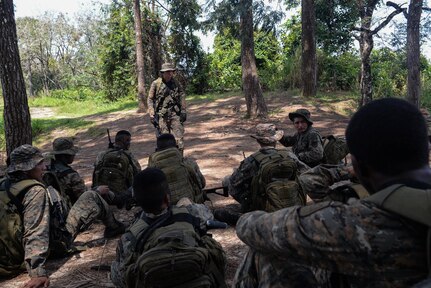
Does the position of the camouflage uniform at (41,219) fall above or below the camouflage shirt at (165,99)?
below

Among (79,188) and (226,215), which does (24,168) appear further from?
(226,215)

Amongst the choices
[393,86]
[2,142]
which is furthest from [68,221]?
[393,86]

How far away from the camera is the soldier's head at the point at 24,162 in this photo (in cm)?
379

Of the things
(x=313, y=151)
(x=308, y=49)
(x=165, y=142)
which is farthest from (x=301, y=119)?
(x=308, y=49)

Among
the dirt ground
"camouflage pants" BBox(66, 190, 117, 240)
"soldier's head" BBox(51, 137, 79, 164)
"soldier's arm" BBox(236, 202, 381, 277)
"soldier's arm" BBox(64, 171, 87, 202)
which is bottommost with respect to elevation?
the dirt ground

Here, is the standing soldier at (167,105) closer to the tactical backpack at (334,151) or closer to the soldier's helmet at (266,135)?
the tactical backpack at (334,151)

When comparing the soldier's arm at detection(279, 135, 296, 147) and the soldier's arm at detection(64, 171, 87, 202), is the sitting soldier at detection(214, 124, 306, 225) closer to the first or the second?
the soldier's arm at detection(279, 135, 296, 147)

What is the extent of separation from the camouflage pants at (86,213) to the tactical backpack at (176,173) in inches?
28.8

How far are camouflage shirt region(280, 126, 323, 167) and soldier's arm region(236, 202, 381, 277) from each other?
402cm

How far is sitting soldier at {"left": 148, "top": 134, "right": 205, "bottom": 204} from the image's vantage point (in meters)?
4.62

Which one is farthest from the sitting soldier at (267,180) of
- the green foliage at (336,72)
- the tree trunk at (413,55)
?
the green foliage at (336,72)

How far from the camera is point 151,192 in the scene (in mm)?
2855

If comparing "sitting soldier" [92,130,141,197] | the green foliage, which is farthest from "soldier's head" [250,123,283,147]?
the green foliage

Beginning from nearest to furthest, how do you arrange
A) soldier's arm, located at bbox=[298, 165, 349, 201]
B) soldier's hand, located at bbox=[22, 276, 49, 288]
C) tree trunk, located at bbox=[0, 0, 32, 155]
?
soldier's arm, located at bbox=[298, 165, 349, 201], soldier's hand, located at bbox=[22, 276, 49, 288], tree trunk, located at bbox=[0, 0, 32, 155]
